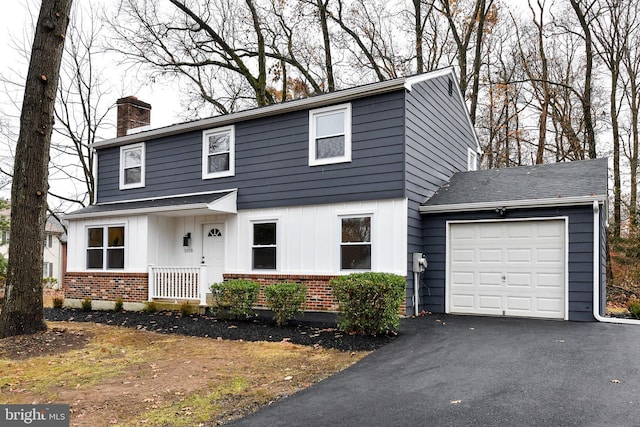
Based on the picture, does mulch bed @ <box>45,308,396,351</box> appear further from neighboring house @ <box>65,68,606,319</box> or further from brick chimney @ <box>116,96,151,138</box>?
brick chimney @ <box>116,96,151,138</box>

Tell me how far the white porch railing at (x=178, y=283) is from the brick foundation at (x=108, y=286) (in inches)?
9.8

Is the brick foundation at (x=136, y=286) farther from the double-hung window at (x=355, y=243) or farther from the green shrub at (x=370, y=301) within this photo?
the green shrub at (x=370, y=301)

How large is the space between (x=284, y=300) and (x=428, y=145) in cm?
506

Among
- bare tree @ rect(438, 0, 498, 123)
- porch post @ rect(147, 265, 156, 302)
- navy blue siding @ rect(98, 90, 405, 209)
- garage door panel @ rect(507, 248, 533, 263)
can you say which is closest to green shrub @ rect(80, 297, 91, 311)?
porch post @ rect(147, 265, 156, 302)

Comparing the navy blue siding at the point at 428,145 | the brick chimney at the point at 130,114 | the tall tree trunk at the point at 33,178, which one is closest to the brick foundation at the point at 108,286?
the tall tree trunk at the point at 33,178

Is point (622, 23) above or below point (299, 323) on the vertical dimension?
above

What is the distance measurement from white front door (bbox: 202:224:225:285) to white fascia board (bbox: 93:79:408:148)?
2701 mm

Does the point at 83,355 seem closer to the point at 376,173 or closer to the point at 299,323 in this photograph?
the point at 299,323

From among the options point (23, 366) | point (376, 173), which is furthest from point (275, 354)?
point (376, 173)

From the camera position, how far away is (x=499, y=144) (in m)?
24.2

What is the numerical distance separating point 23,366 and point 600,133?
24.0 metres

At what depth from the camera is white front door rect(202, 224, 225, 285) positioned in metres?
12.9

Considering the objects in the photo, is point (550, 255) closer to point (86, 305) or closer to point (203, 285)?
point (203, 285)

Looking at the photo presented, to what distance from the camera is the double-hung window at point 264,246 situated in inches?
472
